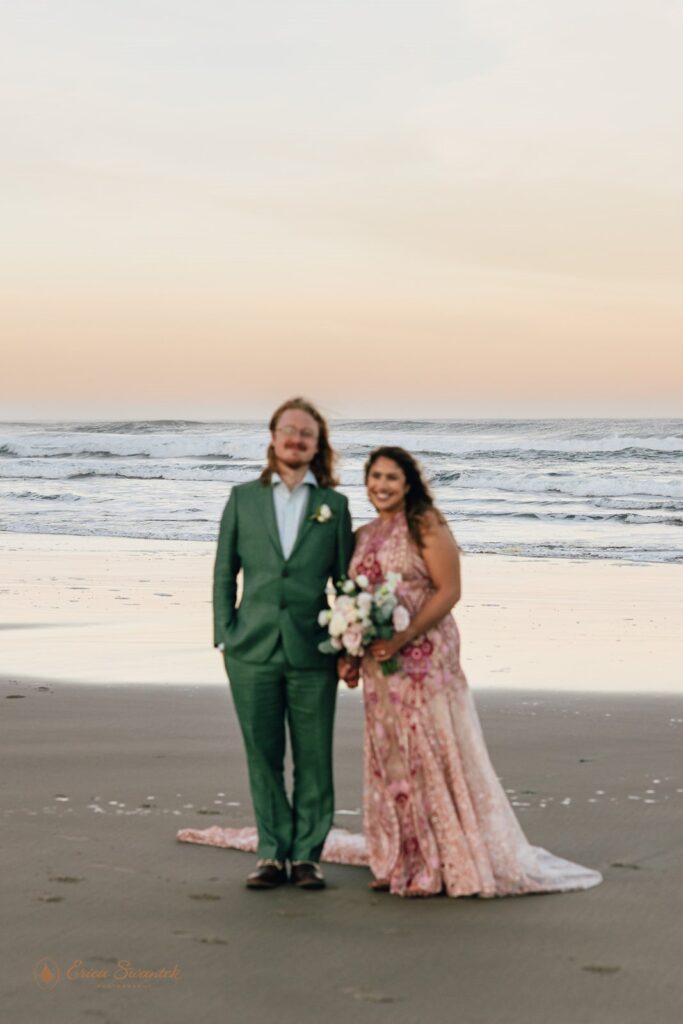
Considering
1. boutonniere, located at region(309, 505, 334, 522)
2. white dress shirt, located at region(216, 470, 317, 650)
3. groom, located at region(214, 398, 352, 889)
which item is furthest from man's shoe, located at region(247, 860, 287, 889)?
boutonniere, located at region(309, 505, 334, 522)

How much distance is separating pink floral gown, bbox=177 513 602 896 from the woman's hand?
0.34 feet

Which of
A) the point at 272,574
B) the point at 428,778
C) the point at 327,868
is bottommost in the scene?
the point at 327,868

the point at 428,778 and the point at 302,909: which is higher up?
the point at 428,778

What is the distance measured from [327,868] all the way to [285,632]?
0.99 metres

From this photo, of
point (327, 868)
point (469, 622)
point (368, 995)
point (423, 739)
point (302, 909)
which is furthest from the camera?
point (469, 622)

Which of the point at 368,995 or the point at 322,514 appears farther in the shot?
the point at 322,514

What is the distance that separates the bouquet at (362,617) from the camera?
189 inches

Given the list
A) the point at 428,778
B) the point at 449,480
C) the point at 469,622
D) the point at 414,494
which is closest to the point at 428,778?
the point at 428,778

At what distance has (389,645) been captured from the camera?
16.2 ft

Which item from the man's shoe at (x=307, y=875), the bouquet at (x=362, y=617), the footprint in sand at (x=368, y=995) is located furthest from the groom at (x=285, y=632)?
the footprint in sand at (x=368, y=995)

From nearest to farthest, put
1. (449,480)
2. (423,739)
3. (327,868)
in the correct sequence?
(423,739)
(327,868)
(449,480)

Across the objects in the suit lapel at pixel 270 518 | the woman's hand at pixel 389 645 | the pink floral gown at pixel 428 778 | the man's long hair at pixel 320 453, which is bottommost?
the pink floral gown at pixel 428 778

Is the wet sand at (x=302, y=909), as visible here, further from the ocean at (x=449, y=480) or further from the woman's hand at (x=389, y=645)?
the ocean at (x=449, y=480)

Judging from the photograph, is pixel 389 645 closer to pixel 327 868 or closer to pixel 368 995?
pixel 327 868
